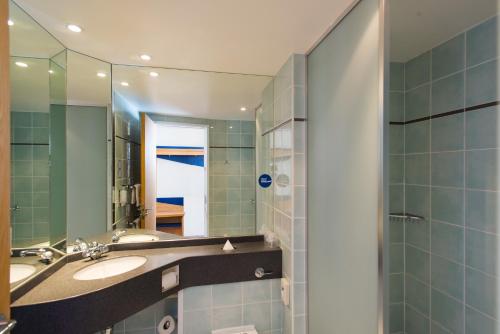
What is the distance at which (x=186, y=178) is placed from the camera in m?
1.92

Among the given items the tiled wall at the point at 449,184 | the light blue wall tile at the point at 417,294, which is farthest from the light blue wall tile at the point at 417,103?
the light blue wall tile at the point at 417,294

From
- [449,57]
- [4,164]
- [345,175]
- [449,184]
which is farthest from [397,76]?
[4,164]

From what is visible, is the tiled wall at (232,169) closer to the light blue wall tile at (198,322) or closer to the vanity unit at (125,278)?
the vanity unit at (125,278)

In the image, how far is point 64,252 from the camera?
1.42m

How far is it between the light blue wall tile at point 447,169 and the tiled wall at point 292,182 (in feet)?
2.79

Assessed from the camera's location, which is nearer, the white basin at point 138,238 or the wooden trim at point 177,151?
the white basin at point 138,238

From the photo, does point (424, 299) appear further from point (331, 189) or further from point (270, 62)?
point (270, 62)

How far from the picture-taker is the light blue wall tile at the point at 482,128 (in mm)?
1102

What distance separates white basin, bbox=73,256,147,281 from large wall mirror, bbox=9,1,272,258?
23 centimetres

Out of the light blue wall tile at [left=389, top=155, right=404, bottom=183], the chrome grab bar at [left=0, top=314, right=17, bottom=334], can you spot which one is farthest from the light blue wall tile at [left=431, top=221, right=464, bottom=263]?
the chrome grab bar at [left=0, top=314, right=17, bottom=334]

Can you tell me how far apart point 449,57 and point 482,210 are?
0.91 m

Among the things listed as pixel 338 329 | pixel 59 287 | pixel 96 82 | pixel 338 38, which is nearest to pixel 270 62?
pixel 338 38

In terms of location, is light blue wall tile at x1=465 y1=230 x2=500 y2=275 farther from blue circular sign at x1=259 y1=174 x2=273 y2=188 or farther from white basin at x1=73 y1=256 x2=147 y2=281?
white basin at x1=73 y1=256 x2=147 y2=281

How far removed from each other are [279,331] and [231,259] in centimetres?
68
